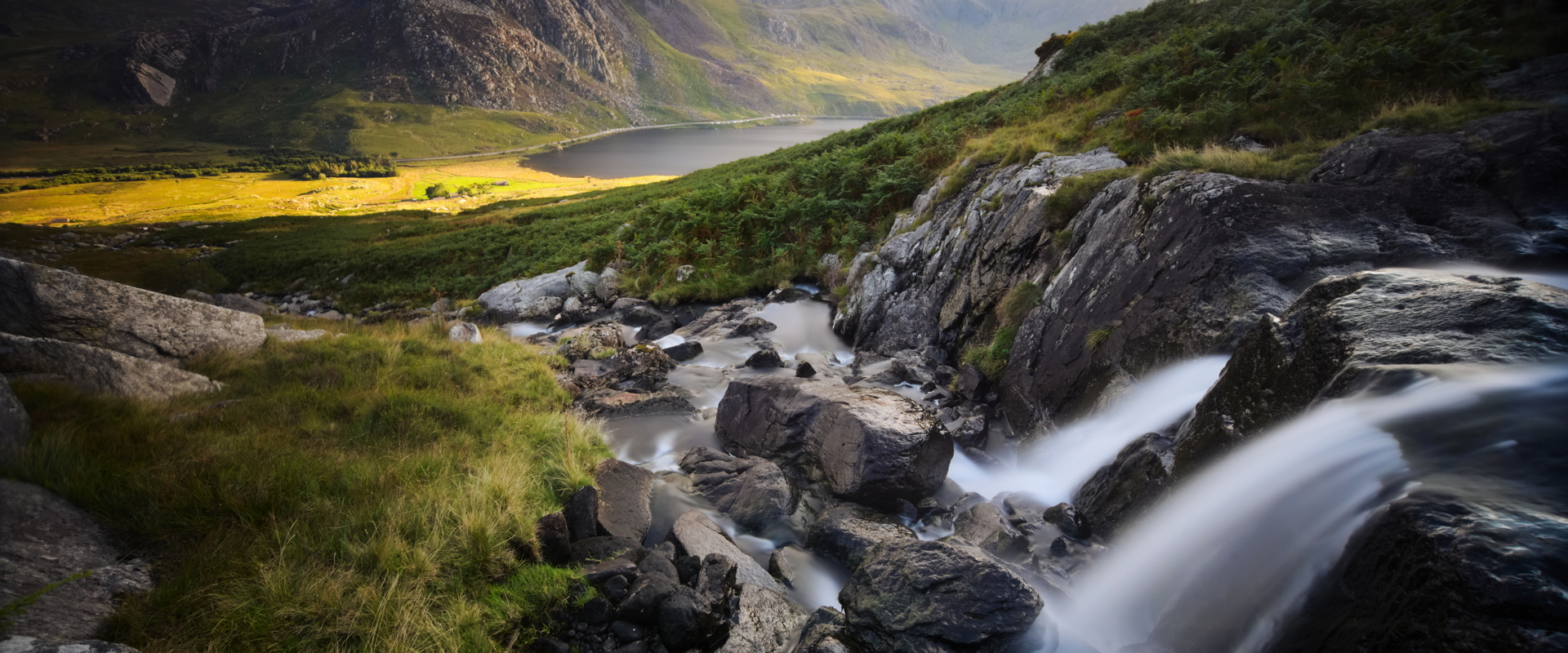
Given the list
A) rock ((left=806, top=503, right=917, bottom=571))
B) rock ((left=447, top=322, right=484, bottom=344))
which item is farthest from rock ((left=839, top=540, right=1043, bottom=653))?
rock ((left=447, top=322, right=484, bottom=344))

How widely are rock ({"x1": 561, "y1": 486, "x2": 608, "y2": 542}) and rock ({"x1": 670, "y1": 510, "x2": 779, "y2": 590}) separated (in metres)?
0.87

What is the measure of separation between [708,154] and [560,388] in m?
118

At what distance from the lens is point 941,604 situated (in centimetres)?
506

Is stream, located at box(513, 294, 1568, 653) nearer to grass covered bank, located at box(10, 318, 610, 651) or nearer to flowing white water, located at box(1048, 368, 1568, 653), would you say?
flowing white water, located at box(1048, 368, 1568, 653)

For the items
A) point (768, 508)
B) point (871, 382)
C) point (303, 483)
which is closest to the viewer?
point (303, 483)

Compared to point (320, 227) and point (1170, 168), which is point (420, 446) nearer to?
point (1170, 168)

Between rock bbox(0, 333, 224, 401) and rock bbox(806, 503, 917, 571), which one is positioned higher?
rock bbox(0, 333, 224, 401)

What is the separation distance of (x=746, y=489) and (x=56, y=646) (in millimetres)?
5939

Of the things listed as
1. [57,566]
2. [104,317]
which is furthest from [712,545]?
[104,317]

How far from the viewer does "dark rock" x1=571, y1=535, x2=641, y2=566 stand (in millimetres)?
5520

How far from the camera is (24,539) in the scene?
398 centimetres

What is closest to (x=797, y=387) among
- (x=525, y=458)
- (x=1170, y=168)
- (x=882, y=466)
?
(x=882, y=466)

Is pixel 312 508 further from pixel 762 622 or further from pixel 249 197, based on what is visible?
pixel 249 197

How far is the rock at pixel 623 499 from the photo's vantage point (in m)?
6.36
